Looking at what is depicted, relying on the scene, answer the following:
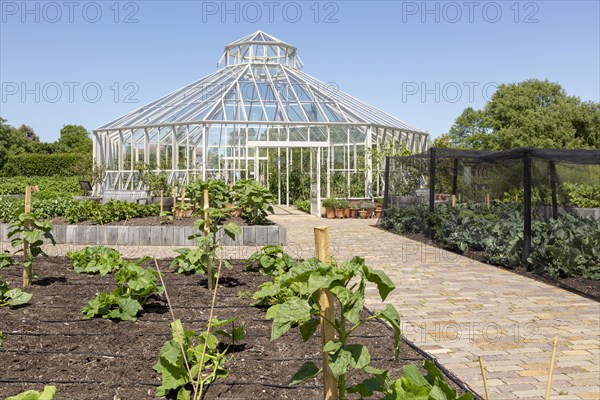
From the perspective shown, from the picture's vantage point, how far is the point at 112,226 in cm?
1141

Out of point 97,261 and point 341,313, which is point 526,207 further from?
point 341,313

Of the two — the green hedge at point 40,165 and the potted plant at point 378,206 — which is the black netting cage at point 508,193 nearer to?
the potted plant at point 378,206

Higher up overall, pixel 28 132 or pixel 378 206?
pixel 28 132

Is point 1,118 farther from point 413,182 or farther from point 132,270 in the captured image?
point 132,270

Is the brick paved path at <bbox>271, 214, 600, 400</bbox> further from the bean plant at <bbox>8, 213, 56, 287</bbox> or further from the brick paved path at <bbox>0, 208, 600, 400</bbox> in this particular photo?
the bean plant at <bbox>8, 213, 56, 287</bbox>

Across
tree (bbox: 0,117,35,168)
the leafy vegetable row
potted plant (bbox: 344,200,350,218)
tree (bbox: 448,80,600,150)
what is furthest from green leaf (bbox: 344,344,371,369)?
tree (bbox: 0,117,35,168)

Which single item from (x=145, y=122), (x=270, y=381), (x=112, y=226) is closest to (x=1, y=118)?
(x=145, y=122)

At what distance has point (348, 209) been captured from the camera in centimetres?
1909

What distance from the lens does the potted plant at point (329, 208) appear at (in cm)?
1889

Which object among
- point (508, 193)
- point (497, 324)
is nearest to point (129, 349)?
point (497, 324)

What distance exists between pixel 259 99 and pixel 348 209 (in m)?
5.43

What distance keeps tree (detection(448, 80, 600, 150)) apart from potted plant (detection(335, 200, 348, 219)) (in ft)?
66.2

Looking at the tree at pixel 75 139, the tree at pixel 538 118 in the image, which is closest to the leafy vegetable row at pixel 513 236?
the tree at pixel 538 118

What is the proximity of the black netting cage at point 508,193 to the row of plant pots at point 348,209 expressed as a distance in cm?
452
